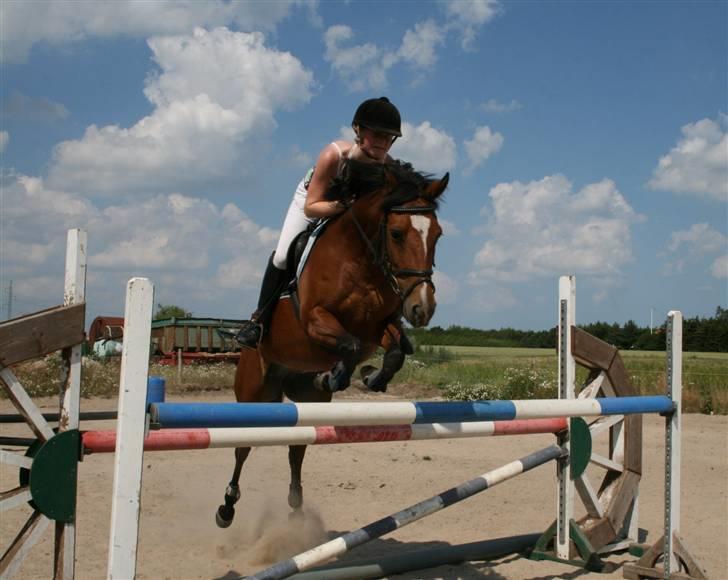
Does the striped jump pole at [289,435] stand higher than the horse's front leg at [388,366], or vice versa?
the horse's front leg at [388,366]

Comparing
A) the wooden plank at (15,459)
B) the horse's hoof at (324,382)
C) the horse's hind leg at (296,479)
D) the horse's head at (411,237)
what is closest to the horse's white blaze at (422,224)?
the horse's head at (411,237)

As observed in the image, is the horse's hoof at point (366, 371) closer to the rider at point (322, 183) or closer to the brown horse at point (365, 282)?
the brown horse at point (365, 282)

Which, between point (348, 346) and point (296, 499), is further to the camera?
point (296, 499)

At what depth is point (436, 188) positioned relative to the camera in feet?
10.6

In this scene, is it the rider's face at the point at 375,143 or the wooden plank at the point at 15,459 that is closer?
the wooden plank at the point at 15,459

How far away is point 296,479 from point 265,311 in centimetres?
120

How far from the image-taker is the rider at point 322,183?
357 cm

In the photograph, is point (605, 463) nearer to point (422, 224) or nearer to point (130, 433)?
point (422, 224)

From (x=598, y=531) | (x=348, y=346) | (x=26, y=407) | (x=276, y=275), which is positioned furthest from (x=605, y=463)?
(x=26, y=407)

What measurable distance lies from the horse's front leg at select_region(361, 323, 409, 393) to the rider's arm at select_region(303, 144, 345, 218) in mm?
764

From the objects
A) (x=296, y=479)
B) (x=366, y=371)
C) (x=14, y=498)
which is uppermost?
(x=366, y=371)

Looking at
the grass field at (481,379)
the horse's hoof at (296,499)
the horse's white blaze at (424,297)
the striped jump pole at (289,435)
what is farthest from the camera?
the grass field at (481,379)

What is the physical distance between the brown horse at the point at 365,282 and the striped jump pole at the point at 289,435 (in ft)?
1.40

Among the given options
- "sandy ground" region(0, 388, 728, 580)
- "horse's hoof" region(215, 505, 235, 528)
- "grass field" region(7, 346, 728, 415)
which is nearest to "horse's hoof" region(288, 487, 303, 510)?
"sandy ground" region(0, 388, 728, 580)
